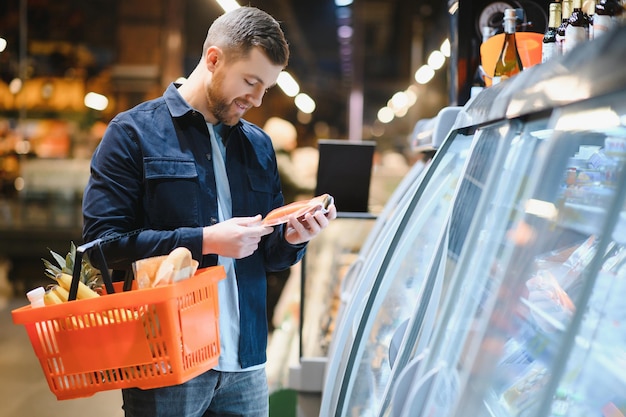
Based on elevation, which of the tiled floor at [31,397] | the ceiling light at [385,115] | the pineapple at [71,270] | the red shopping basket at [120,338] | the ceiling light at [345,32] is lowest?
the tiled floor at [31,397]

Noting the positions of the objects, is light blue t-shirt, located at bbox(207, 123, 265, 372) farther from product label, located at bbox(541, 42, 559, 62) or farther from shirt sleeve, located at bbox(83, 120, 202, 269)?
product label, located at bbox(541, 42, 559, 62)

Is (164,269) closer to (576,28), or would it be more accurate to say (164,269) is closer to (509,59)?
(576,28)

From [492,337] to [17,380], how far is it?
14.4 feet

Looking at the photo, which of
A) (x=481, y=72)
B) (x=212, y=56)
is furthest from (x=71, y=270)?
(x=481, y=72)

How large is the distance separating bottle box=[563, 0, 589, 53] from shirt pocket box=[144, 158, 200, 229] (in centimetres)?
98

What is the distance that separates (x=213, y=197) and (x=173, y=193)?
118 millimetres

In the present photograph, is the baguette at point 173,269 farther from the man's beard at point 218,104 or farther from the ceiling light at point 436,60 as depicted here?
Result: the ceiling light at point 436,60

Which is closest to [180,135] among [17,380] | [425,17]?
[17,380]

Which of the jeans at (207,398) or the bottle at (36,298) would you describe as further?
the jeans at (207,398)

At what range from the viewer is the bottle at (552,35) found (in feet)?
5.47

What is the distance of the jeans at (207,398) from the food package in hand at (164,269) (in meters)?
0.35

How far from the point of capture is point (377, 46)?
1392 centimetres

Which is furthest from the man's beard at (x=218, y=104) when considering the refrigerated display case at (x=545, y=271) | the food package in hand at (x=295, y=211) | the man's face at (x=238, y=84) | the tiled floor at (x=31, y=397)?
the tiled floor at (x=31, y=397)

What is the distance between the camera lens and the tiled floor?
4.11 metres
